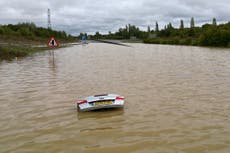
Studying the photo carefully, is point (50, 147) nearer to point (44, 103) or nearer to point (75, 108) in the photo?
point (75, 108)

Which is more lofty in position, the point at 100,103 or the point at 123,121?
the point at 100,103

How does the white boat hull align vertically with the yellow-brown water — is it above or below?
above

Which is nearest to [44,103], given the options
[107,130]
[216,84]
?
[107,130]

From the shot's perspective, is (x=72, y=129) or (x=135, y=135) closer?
(x=135, y=135)

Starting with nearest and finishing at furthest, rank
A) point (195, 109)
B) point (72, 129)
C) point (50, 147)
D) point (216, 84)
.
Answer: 1. point (50, 147)
2. point (72, 129)
3. point (195, 109)
4. point (216, 84)

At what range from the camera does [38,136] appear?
7035 mm

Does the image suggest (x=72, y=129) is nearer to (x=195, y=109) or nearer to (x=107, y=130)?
(x=107, y=130)

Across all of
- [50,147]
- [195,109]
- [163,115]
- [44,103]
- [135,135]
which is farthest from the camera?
[44,103]

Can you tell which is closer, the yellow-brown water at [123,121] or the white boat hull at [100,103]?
the yellow-brown water at [123,121]

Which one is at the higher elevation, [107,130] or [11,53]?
[11,53]

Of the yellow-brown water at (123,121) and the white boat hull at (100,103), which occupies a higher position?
the white boat hull at (100,103)

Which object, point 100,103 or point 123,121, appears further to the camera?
point 100,103

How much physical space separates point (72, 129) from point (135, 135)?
174cm

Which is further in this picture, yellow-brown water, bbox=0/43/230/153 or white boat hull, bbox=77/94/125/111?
white boat hull, bbox=77/94/125/111
